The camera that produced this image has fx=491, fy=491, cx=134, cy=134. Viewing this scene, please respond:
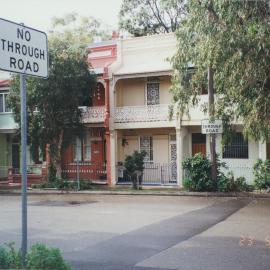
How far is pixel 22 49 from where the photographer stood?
5277 mm

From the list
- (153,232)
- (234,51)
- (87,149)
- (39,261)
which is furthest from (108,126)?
(39,261)

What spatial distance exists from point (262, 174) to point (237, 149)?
440 centimetres

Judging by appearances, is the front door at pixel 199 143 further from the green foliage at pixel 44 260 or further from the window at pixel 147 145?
the green foliage at pixel 44 260

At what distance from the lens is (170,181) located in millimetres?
24297

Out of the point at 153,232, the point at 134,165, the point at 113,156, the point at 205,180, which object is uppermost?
the point at 113,156

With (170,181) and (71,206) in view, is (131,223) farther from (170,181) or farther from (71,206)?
(170,181)

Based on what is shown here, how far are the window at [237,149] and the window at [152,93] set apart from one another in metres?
4.67

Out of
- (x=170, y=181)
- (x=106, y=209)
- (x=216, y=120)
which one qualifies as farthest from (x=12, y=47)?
(x=170, y=181)

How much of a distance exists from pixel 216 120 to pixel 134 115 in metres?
6.77

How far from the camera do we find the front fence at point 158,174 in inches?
957

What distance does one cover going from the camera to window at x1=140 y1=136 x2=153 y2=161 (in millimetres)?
26969

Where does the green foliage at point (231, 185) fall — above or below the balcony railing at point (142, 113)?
below

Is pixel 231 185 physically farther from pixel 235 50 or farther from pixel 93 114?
pixel 93 114

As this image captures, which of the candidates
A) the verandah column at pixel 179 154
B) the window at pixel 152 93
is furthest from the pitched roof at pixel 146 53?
the verandah column at pixel 179 154
